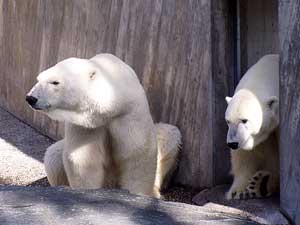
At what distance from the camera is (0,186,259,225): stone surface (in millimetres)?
3617

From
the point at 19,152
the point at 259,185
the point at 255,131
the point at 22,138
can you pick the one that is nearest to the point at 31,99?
the point at 255,131

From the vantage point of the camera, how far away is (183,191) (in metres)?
6.17

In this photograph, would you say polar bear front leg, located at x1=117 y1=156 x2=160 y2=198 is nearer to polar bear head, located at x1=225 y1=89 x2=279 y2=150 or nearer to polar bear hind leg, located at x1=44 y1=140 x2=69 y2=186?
polar bear hind leg, located at x1=44 y1=140 x2=69 y2=186

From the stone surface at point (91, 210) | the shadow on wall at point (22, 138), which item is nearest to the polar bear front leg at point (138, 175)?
the stone surface at point (91, 210)

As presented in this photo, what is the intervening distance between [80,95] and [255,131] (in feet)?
3.82

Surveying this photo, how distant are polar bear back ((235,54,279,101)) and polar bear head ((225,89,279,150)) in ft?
0.20

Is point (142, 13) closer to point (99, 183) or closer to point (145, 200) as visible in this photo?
point (99, 183)

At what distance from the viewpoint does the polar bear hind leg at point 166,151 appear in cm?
607

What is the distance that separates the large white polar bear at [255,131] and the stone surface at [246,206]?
76 millimetres

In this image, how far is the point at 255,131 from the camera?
5094 mm

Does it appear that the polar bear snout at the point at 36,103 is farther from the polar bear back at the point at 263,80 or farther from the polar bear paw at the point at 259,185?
the polar bear paw at the point at 259,185

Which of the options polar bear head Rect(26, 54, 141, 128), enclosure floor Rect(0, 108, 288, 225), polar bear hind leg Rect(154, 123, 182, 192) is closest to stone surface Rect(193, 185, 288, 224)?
enclosure floor Rect(0, 108, 288, 225)

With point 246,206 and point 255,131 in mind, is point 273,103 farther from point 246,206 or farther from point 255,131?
point 246,206

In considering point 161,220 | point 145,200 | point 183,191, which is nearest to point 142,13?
point 183,191
